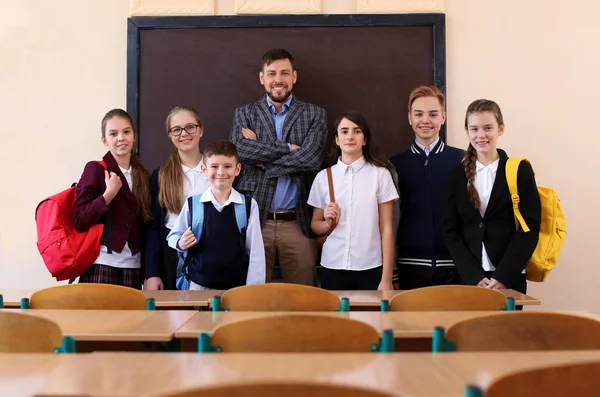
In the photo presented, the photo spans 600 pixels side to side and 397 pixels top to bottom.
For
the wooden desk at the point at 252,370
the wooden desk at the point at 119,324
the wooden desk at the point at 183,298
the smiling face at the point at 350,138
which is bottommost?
the wooden desk at the point at 183,298

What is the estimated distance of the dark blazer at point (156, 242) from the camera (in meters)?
3.20

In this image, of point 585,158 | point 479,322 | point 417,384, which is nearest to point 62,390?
point 417,384

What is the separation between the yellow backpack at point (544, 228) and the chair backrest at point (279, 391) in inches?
88.9

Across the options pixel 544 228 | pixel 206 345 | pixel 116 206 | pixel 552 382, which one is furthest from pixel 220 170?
Result: pixel 552 382

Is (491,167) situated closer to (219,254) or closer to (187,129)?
(219,254)

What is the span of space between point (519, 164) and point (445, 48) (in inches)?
49.4

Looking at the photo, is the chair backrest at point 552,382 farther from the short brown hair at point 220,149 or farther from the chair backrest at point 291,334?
the short brown hair at point 220,149

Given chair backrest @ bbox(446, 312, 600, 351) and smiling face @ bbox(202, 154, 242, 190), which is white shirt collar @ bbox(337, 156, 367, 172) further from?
chair backrest @ bbox(446, 312, 600, 351)

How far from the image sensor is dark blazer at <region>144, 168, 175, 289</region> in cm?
320

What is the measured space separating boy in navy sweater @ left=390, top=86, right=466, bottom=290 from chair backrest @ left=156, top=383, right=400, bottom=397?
2.48 metres

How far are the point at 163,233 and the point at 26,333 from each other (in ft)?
5.72

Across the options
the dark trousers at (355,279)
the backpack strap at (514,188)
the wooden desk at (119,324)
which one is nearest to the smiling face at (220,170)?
the dark trousers at (355,279)

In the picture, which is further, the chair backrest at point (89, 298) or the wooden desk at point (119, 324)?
the chair backrest at point (89, 298)

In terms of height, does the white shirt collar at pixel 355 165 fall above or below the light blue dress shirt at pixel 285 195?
above
